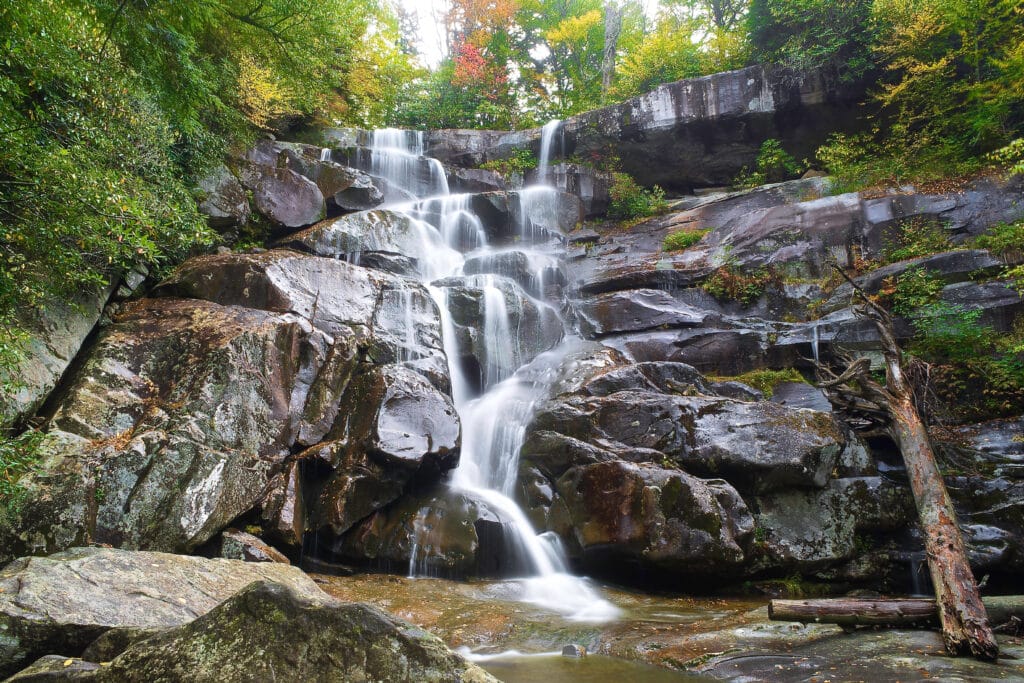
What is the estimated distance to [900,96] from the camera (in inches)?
634

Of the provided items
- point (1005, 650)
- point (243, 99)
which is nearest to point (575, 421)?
point (1005, 650)

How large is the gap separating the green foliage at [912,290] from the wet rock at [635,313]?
364 cm

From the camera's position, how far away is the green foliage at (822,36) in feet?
55.2

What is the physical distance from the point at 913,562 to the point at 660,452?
3699mm

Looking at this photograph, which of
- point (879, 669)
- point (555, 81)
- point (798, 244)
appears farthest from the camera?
point (555, 81)

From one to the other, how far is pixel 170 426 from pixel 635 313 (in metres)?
9.70

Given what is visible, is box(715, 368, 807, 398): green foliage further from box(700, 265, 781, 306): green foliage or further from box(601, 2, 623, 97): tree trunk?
box(601, 2, 623, 97): tree trunk

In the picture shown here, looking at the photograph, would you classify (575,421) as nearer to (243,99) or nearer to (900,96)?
(243,99)

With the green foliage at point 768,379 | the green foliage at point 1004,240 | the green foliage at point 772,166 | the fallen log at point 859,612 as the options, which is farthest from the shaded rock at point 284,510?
the green foliage at point 772,166

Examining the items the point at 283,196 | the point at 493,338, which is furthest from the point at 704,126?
the point at 283,196

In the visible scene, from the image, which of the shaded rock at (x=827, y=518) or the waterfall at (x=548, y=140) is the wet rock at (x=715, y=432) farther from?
the waterfall at (x=548, y=140)

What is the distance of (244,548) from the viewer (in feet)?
23.0

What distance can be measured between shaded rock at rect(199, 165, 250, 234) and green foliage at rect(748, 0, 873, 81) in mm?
15841

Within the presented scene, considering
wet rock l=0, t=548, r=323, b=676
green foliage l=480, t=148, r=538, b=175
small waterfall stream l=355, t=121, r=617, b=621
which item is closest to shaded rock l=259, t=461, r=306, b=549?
wet rock l=0, t=548, r=323, b=676
